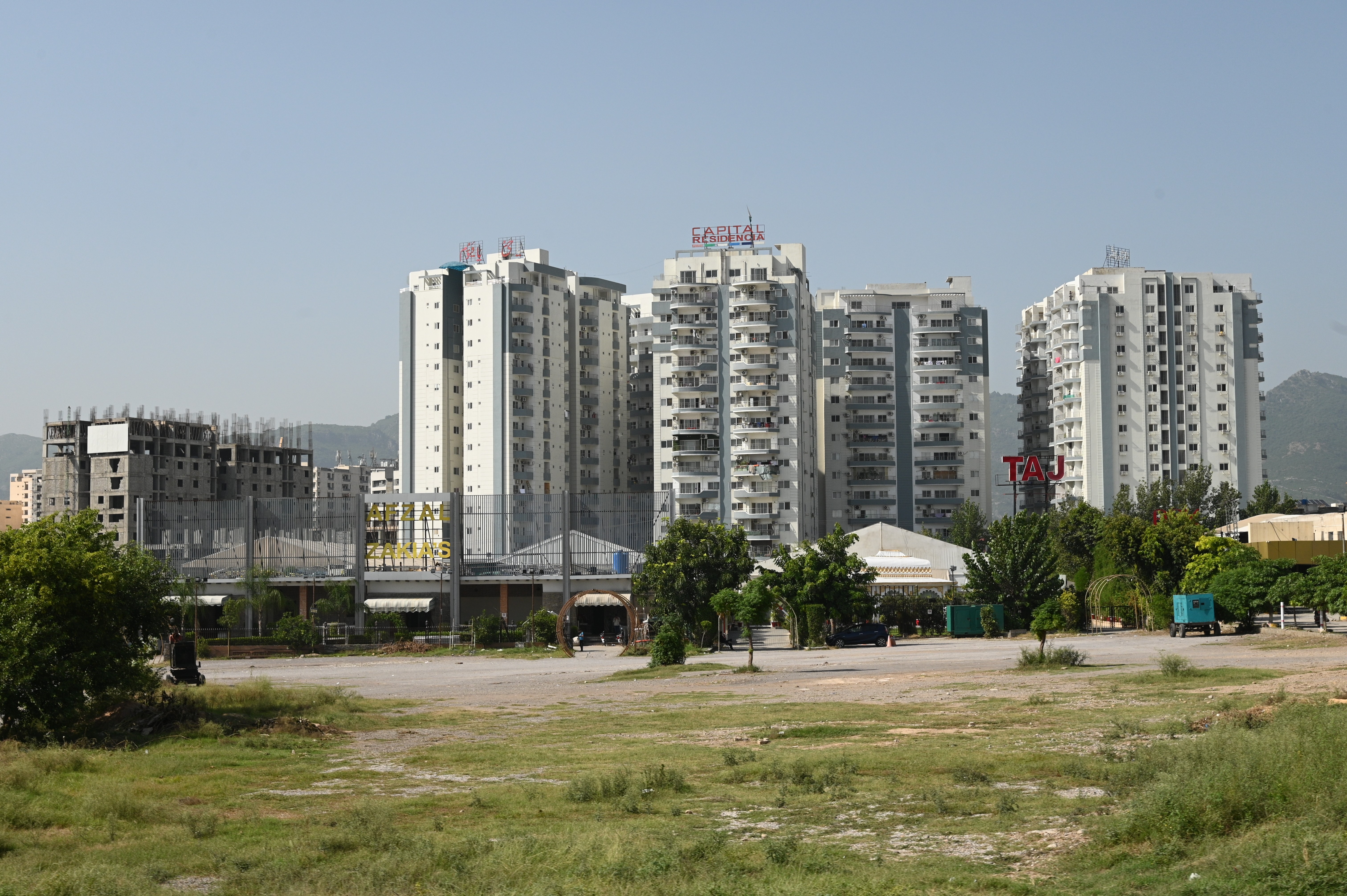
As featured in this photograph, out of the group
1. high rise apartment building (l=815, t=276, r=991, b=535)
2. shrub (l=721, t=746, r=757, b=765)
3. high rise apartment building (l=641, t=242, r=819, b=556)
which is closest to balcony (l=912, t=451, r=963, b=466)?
high rise apartment building (l=815, t=276, r=991, b=535)

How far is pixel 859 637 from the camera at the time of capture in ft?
220

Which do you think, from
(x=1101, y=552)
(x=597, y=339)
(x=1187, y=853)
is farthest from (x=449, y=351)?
(x=1187, y=853)

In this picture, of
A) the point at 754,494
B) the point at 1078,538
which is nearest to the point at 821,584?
the point at 1078,538

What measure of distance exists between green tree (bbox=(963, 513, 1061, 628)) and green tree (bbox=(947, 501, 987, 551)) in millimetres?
53281

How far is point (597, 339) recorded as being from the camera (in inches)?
6206

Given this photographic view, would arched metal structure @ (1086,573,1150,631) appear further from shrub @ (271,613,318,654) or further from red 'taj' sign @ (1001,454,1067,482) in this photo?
shrub @ (271,613,318,654)

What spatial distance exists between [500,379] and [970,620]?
82.7 m

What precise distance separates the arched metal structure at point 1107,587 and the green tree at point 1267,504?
5846 cm

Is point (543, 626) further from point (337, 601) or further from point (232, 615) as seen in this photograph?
point (232, 615)

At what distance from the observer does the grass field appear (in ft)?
44.8

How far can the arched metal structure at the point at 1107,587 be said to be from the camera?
73.1 m

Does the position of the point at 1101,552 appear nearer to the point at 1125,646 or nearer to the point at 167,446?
the point at 1125,646

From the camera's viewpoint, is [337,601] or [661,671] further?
[337,601]

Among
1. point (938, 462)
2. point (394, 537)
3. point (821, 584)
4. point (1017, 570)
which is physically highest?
point (938, 462)
